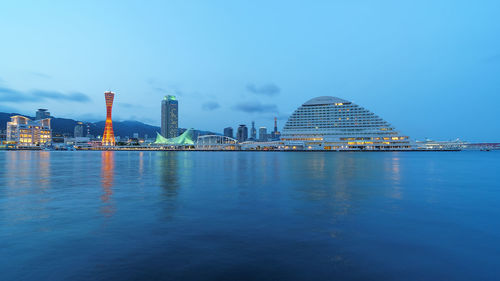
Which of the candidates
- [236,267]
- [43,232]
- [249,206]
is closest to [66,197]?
[43,232]

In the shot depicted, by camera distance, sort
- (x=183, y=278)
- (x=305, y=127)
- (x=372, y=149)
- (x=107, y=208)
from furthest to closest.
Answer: (x=305, y=127), (x=372, y=149), (x=107, y=208), (x=183, y=278)

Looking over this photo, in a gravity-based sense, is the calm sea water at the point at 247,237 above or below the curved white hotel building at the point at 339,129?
below

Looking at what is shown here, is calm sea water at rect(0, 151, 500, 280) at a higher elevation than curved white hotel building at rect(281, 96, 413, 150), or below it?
below

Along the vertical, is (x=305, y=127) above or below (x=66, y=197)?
above

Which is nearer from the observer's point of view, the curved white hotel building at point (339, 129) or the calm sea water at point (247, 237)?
the calm sea water at point (247, 237)

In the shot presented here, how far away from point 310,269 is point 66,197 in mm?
18960

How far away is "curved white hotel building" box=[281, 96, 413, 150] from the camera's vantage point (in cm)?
16025

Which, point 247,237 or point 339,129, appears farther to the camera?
point 339,129

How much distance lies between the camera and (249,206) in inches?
680

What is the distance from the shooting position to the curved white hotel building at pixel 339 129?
526 feet

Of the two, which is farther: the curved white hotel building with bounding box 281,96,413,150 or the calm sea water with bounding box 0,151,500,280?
the curved white hotel building with bounding box 281,96,413,150

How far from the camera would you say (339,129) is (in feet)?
554

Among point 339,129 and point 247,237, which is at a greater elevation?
point 339,129

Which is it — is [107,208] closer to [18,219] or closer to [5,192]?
[18,219]
